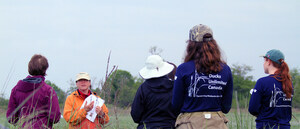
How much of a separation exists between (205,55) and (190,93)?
0.42m

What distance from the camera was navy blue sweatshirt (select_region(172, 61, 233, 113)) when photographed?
3818 millimetres

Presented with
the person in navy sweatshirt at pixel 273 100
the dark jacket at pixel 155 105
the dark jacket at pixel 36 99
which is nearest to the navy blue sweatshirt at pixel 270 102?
the person in navy sweatshirt at pixel 273 100

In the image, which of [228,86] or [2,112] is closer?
[228,86]

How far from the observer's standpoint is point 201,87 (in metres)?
3.81

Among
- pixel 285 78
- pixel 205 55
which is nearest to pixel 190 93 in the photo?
pixel 205 55

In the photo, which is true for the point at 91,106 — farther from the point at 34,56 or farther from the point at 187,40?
the point at 187,40

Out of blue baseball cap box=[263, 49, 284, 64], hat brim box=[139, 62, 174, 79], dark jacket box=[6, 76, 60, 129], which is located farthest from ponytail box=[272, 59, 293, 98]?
dark jacket box=[6, 76, 60, 129]

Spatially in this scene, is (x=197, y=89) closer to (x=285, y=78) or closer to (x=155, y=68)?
(x=155, y=68)

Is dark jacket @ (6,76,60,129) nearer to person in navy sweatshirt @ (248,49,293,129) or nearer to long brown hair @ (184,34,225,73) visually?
long brown hair @ (184,34,225,73)

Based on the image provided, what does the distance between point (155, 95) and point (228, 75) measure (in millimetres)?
861

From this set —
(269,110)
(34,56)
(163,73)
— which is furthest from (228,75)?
(34,56)

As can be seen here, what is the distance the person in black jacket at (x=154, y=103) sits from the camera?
171 inches

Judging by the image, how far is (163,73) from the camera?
177 inches

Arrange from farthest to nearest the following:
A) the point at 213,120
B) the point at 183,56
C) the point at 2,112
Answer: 1. the point at 2,112
2. the point at 183,56
3. the point at 213,120
